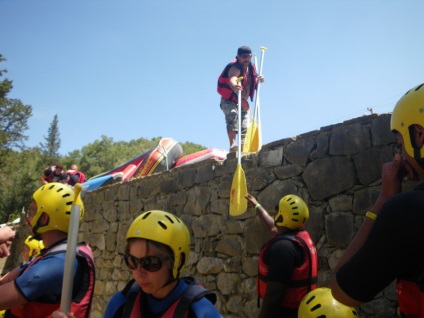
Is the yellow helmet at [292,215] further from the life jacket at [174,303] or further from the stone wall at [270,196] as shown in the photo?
the life jacket at [174,303]

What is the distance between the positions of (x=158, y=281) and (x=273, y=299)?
3.97 feet

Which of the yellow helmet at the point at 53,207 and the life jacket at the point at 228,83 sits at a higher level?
the life jacket at the point at 228,83

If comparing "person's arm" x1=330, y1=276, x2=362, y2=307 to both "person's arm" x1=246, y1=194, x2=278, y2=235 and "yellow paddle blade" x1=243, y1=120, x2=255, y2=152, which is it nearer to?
"person's arm" x1=246, y1=194, x2=278, y2=235

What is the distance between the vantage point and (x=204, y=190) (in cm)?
540

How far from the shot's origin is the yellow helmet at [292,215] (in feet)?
10.9

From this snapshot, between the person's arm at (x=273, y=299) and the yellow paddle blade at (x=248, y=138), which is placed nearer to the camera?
the person's arm at (x=273, y=299)

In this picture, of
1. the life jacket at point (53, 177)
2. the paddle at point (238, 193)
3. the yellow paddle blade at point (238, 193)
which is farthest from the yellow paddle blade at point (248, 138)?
the life jacket at point (53, 177)

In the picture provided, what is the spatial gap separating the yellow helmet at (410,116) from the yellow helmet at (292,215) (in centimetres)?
168

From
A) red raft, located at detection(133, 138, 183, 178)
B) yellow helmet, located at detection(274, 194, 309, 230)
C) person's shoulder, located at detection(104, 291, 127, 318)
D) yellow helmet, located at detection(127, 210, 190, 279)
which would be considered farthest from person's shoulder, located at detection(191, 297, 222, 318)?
red raft, located at detection(133, 138, 183, 178)

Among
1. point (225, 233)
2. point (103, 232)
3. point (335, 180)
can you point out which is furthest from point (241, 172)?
point (103, 232)

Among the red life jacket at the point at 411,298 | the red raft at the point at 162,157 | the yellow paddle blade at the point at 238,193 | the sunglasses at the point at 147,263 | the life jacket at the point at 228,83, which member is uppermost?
the life jacket at the point at 228,83

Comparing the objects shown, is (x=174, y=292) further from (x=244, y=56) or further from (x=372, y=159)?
(x=244, y=56)

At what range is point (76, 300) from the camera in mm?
2309

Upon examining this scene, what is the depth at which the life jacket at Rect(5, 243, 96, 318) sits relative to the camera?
2.21 metres
